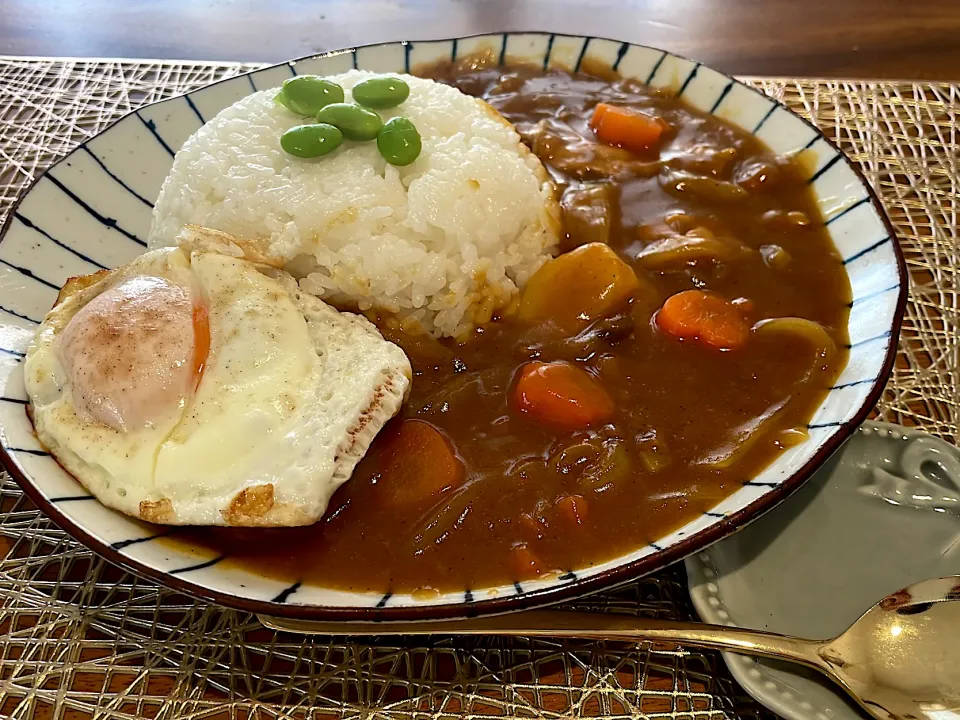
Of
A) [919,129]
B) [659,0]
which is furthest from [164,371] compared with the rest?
[659,0]

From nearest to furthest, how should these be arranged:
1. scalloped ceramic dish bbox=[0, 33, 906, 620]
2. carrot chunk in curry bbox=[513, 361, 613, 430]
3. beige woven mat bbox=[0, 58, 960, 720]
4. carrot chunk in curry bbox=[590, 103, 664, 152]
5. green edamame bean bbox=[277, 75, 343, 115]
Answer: scalloped ceramic dish bbox=[0, 33, 906, 620], beige woven mat bbox=[0, 58, 960, 720], carrot chunk in curry bbox=[513, 361, 613, 430], green edamame bean bbox=[277, 75, 343, 115], carrot chunk in curry bbox=[590, 103, 664, 152]

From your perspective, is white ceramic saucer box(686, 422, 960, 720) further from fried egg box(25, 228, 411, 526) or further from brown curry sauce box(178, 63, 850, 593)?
fried egg box(25, 228, 411, 526)

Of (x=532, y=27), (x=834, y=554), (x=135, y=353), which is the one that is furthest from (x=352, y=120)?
(x=532, y=27)

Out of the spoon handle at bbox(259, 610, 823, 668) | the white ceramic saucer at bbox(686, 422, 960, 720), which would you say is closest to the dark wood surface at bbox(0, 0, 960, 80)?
the white ceramic saucer at bbox(686, 422, 960, 720)

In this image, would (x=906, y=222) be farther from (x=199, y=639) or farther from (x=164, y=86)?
(x=164, y=86)

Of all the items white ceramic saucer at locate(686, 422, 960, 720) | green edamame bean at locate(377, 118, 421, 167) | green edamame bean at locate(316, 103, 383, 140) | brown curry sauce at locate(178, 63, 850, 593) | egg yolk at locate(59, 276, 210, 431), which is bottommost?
white ceramic saucer at locate(686, 422, 960, 720)
